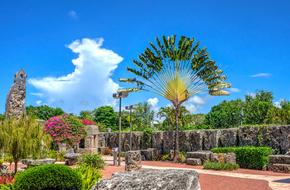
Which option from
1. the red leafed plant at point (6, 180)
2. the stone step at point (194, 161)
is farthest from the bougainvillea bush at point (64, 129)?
the red leafed plant at point (6, 180)

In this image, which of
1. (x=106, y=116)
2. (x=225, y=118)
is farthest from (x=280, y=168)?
(x=106, y=116)

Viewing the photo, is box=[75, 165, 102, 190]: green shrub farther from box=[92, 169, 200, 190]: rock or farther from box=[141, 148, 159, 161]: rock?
box=[141, 148, 159, 161]: rock

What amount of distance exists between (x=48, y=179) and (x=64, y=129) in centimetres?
1824

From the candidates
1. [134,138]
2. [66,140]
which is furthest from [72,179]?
[134,138]

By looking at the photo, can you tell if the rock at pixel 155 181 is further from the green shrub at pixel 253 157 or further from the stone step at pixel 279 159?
the green shrub at pixel 253 157

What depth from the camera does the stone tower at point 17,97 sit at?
25.3 metres

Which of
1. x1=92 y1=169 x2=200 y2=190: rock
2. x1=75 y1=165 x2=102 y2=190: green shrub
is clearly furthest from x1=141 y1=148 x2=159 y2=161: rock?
x1=92 y1=169 x2=200 y2=190: rock

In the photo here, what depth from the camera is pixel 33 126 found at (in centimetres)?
1461

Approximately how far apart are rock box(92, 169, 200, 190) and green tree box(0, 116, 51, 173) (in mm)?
8944

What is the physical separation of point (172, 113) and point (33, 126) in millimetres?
21000

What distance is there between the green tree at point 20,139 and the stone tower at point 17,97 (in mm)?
11106

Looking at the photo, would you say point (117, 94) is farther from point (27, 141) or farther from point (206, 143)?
point (206, 143)

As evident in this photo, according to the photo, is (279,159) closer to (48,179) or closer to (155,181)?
(48,179)

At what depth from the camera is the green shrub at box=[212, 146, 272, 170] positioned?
19297 mm
